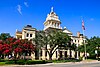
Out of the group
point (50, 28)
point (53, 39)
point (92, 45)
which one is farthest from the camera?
point (50, 28)

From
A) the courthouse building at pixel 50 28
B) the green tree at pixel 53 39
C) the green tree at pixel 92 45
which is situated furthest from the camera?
the courthouse building at pixel 50 28

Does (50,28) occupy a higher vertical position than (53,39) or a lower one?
higher

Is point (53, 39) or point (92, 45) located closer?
point (53, 39)

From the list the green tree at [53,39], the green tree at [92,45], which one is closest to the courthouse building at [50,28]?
the green tree at [92,45]

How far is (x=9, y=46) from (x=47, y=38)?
1707 centimetres

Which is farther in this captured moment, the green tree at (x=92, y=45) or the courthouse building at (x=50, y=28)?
the courthouse building at (x=50, y=28)

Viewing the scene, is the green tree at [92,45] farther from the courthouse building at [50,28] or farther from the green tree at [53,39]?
the green tree at [53,39]

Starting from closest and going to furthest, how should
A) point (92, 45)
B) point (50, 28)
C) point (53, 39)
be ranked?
1. point (53, 39)
2. point (92, 45)
3. point (50, 28)

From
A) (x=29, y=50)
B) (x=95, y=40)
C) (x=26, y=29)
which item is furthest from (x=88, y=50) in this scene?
(x=29, y=50)

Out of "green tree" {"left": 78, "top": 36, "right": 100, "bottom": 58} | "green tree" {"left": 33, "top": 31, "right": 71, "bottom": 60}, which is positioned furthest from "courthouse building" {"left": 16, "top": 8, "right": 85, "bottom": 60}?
"green tree" {"left": 33, "top": 31, "right": 71, "bottom": 60}

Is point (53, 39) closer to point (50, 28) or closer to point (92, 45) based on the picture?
point (92, 45)

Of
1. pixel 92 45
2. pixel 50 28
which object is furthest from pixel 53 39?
pixel 50 28

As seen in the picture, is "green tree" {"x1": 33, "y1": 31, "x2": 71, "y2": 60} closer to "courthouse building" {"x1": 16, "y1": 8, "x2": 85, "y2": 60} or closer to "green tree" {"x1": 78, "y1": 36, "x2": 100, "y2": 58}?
"courthouse building" {"x1": 16, "y1": 8, "x2": 85, "y2": 60}

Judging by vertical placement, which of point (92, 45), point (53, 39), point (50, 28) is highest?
point (50, 28)
